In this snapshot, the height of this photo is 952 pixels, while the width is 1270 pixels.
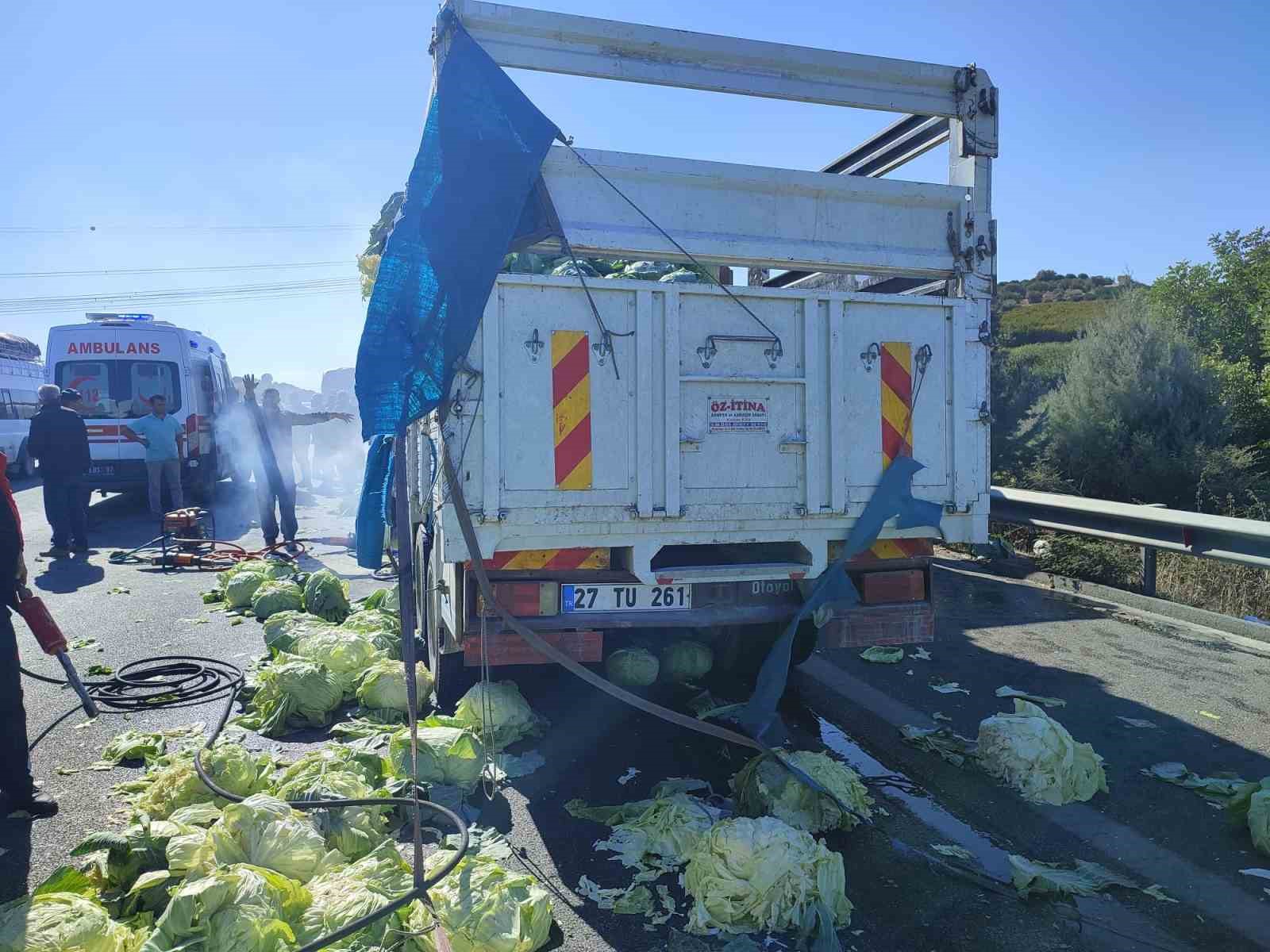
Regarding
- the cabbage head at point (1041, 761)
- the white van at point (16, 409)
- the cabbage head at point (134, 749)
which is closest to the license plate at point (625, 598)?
the cabbage head at point (1041, 761)

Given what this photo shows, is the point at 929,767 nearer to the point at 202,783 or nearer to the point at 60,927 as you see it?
the point at 202,783

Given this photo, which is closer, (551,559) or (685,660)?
(551,559)

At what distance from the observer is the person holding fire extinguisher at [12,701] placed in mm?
3760

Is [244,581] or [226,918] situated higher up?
[244,581]

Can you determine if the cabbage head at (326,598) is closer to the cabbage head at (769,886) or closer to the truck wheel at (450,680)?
the truck wheel at (450,680)

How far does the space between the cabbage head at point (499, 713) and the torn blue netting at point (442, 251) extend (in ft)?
5.29

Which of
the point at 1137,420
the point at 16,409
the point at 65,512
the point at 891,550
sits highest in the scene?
the point at 16,409

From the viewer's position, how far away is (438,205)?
3619 millimetres

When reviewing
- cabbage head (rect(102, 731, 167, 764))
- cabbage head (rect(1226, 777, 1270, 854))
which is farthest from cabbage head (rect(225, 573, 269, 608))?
cabbage head (rect(1226, 777, 1270, 854))

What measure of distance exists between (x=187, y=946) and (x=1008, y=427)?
45.6 ft

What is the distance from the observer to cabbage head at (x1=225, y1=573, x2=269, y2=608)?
7.64m

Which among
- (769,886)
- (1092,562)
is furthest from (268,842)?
(1092,562)

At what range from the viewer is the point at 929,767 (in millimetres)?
4289

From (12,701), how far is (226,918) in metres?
2.16
